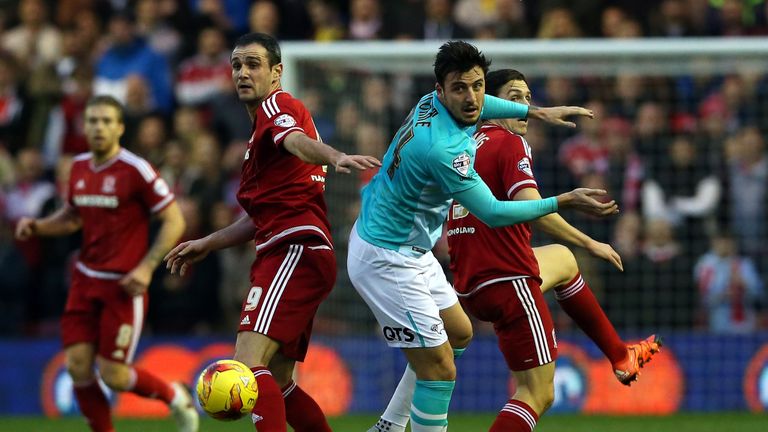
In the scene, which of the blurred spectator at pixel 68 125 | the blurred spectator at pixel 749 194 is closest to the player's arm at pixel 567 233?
the blurred spectator at pixel 749 194

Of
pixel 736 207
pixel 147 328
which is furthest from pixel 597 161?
pixel 147 328

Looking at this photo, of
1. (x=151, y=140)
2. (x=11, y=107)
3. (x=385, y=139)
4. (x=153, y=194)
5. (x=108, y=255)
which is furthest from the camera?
(x=11, y=107)

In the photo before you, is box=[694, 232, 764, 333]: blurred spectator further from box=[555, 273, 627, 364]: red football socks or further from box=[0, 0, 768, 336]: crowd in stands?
box=[555, 273, 627, 364]: red football socks

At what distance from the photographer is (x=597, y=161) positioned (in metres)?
13.1

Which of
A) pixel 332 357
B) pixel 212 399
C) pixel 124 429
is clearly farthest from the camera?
pixel 332 357

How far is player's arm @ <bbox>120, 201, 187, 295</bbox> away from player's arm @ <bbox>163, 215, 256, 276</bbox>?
206 cm

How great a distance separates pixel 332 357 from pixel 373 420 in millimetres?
880

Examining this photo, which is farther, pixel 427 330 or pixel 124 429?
pixel 124 429

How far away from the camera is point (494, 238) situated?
7.62 metres

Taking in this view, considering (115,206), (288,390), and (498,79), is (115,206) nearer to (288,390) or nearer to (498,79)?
(288,390)

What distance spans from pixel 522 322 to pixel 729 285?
6002mm

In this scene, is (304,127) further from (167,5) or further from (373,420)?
(167,5)

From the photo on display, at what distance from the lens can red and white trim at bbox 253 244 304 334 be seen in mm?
7121

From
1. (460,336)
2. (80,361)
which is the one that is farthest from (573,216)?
(80,361)
